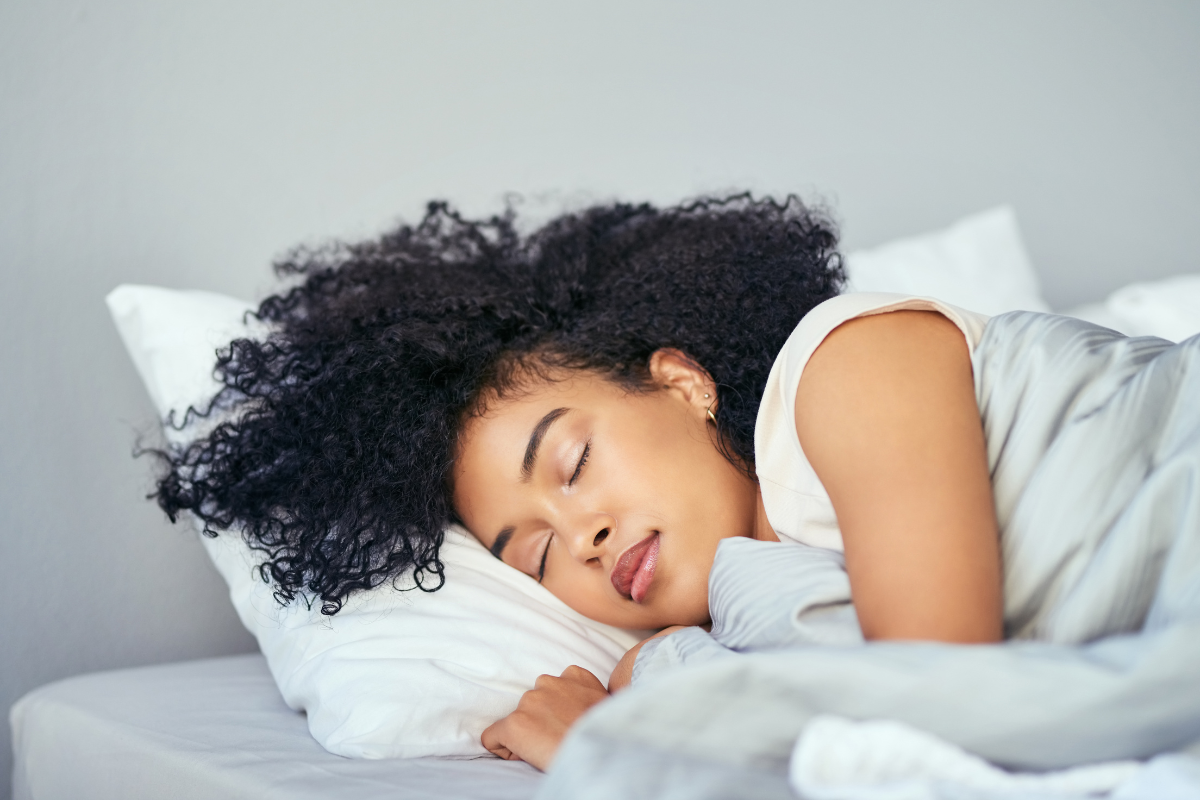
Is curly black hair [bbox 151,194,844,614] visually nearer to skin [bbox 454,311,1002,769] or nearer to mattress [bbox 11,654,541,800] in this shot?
skin [bbox 454,311,1002,769]

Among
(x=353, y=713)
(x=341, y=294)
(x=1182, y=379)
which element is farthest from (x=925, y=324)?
(x=341, y=294)

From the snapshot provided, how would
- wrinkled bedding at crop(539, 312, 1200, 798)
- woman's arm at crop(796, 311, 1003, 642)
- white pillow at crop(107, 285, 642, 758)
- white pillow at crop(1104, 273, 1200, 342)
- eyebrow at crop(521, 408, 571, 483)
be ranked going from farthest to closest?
white pillow at crop(1104, 273, 1200, 342) → eyebrow at crop(521, 408, 571, 483) → white pillow at crop(107, 285, 642, 758) → woman's arm at crop(796, 311, 1003, 642) → wrinkled bedding at crop(539, 312, 1200, 798)

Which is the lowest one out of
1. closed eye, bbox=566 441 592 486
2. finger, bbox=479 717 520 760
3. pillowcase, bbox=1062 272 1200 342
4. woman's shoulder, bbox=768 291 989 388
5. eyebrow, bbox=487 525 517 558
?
finger, bbox=479 717 520 760

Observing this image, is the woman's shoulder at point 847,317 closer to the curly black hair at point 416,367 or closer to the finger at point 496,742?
the curly black hair at point 416,367

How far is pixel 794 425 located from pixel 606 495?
0.80ft

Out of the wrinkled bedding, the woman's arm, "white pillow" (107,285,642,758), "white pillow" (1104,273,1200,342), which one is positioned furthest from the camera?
"white pillow" (1104,273,1200,342)

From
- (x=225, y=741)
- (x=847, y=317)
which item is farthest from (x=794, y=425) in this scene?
(x=225, y=741)

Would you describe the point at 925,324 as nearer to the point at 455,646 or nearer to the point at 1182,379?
the point at 1182,379

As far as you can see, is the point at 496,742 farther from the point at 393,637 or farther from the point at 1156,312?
the point at 1156,312

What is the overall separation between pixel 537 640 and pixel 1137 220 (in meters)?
1.90

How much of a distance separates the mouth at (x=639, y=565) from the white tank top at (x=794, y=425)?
141 mm

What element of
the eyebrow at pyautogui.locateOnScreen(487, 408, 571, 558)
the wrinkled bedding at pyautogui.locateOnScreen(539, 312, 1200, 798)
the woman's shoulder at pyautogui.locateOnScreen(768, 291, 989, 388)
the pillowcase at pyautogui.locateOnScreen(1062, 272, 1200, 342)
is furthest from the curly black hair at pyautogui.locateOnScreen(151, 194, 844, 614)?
the pillowcase at pyautogui.locateOnScreen(1062, 272, 1200, 342)

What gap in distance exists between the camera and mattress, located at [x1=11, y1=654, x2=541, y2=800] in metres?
0.79

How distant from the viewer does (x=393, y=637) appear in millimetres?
986
